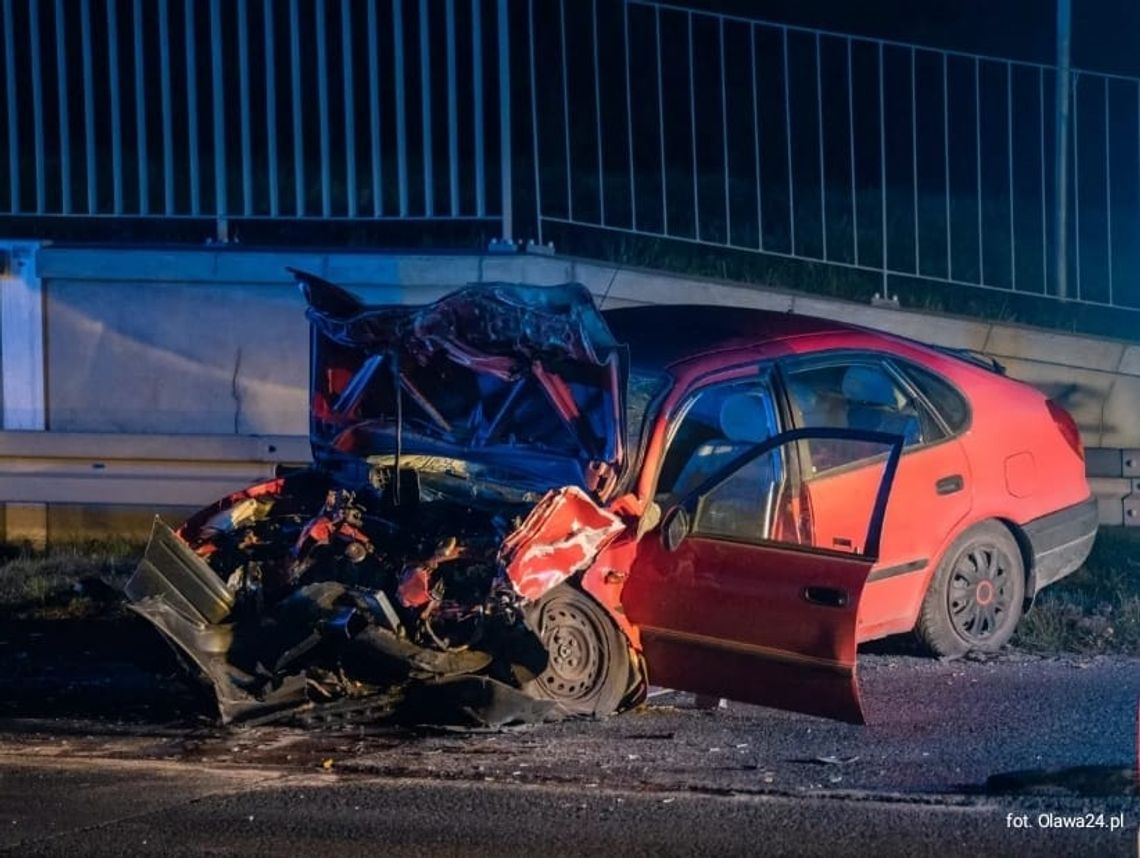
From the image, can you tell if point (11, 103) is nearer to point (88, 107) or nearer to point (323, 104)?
point (88, 107)

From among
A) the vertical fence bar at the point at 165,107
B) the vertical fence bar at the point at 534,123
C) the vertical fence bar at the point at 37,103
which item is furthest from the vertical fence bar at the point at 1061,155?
the vertical fence bar at the point at 37,103

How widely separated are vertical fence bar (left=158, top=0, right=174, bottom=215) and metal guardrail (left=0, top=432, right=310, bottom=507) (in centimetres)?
215

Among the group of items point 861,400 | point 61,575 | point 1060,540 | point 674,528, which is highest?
point 861,400

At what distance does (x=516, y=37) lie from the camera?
461 inches

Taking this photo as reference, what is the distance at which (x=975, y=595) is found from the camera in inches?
315

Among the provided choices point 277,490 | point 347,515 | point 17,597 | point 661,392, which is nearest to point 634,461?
point 661,392

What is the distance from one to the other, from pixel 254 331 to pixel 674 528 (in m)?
5.15

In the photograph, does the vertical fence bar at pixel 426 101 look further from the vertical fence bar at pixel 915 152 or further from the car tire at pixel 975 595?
the car tire at pixel 975 595

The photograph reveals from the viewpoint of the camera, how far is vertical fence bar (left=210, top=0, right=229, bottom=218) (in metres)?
11.9

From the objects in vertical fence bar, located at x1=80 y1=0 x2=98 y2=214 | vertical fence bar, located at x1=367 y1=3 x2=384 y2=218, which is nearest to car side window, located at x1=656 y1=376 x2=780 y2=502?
vertical fence bar, located at x1=367 y1=3 x2=384 y2=218

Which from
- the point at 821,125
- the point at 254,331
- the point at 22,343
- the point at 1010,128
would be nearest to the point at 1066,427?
the point at 821,125

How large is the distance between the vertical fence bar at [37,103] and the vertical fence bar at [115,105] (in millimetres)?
497

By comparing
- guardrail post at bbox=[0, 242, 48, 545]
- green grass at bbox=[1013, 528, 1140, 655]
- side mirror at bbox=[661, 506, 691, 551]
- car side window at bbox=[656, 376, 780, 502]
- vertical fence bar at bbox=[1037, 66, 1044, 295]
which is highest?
vertical fence bar at bbox=[1037, 66, 1044, 295]

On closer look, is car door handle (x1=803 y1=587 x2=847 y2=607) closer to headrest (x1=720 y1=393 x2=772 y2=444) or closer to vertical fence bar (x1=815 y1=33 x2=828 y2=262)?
headrest (x1=720 y1=393 x2=772 y2=444)
